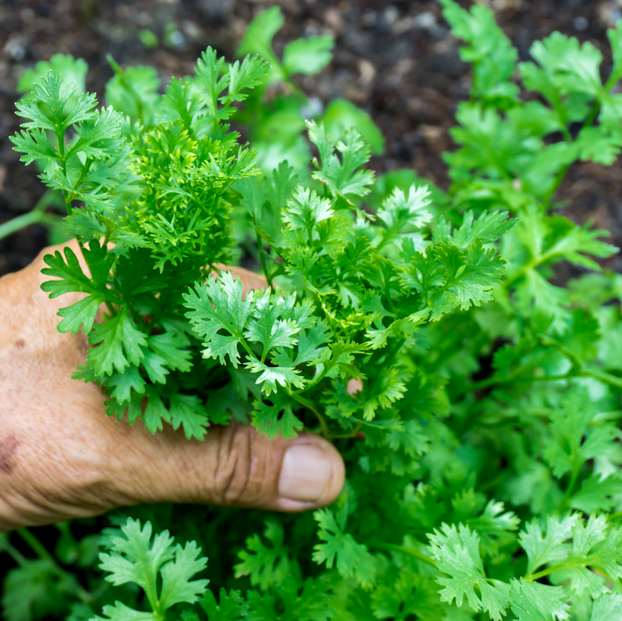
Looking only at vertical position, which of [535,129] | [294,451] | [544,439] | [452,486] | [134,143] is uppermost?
[134,143]

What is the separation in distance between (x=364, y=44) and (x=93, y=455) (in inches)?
109

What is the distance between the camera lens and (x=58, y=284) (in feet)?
3.62

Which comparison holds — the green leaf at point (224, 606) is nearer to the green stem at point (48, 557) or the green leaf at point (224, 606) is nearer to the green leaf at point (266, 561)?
the green leaf at point (266, 561)

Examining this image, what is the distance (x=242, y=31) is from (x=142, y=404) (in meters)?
2.52

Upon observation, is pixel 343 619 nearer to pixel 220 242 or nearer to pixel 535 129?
pixel 220 242

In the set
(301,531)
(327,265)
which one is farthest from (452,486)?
(327,265)

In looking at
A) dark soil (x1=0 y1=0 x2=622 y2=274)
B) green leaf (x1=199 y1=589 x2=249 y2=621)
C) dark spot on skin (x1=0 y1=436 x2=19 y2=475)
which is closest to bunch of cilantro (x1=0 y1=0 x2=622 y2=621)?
green leaf (x1=199 y1=589 x2=249 y2=621)

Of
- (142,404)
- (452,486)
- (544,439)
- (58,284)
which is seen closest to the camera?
(58,284)

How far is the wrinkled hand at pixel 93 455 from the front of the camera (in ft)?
4.54

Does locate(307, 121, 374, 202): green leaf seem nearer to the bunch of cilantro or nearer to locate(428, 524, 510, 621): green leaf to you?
the bunch of cilantro

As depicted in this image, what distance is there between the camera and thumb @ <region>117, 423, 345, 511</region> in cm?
141

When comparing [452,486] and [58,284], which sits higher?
[58,284]

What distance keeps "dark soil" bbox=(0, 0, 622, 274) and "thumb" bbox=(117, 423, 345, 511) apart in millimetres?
1962

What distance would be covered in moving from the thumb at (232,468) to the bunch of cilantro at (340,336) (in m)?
0.07
